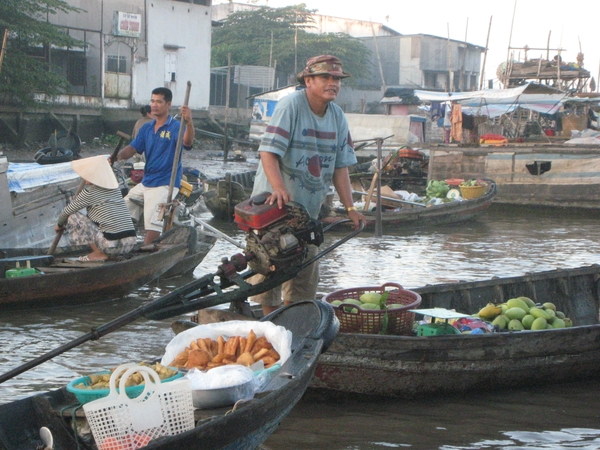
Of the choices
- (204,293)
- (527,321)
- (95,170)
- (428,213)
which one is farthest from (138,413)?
(428,213)

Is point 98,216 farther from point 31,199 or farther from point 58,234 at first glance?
point 31,199

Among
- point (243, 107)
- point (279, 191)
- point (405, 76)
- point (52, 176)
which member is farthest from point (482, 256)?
point (405, 76)

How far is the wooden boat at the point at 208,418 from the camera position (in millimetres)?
2879

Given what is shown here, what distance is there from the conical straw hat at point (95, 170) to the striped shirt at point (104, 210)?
4.9 inches

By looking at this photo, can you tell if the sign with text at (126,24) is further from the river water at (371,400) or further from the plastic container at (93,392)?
the plastic container at (93,392)

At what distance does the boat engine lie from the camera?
4211mm

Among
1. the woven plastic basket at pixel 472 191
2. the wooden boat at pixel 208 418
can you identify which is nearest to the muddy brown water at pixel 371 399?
the wooden boat at pixel 208 418

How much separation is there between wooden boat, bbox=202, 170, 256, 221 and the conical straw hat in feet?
22.5

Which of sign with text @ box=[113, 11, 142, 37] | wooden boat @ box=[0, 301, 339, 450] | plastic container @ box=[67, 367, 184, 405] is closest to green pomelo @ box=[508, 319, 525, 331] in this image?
wooden boat @ box=[0, 301, 339, 450]

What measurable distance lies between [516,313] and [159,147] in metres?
4.01

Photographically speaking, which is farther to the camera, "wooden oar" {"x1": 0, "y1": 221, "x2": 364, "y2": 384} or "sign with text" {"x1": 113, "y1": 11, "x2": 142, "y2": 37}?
"sign with text" {"x1": 113, "y1": 11, "x2": 142, "y2": 37}

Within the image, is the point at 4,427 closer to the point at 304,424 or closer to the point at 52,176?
→ the point at 304,424

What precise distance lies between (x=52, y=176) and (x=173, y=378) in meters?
7.46

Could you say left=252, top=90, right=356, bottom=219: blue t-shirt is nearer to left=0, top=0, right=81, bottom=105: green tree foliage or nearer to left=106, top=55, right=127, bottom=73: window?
left=0, top=0, right=81, bottom=105: green tree foliage
